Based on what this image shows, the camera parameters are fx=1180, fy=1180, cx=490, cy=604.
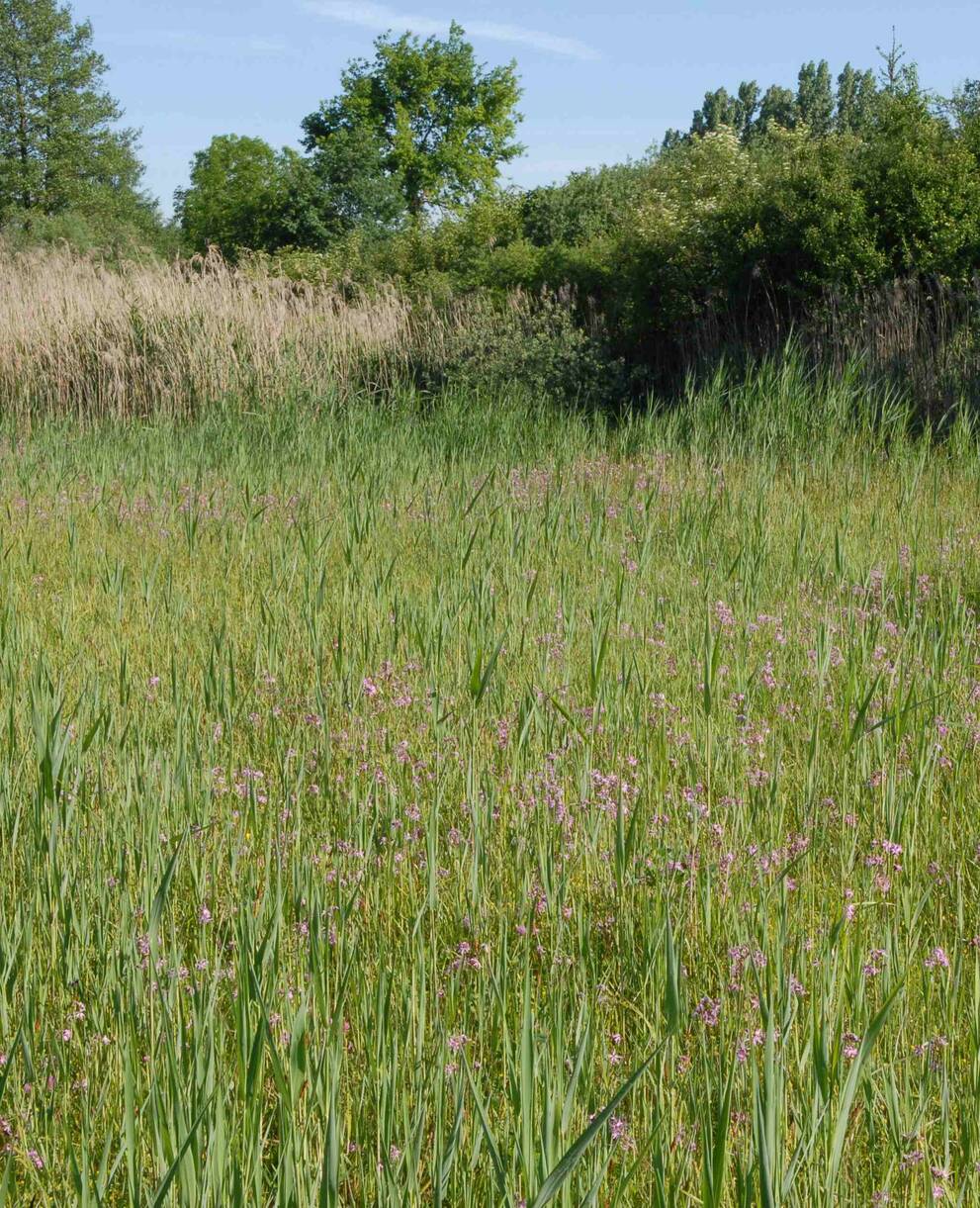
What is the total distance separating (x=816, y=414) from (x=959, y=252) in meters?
3.01

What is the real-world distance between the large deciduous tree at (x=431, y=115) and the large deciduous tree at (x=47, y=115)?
9290 millimetres

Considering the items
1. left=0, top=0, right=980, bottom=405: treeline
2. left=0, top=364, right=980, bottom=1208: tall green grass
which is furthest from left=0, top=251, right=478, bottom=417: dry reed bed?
left=0, top=364, right=980, bottom=1208: tall green grass

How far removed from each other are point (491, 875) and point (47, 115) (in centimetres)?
5406

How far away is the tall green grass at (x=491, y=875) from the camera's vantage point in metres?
1.38

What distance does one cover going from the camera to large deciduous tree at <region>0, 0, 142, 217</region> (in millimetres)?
47594

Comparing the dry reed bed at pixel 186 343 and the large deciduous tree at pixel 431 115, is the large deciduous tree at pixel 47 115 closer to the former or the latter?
the large deciduous tree at pixel 431 115

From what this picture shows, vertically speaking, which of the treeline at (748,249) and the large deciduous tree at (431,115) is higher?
the large deciduous tree at (431,115)

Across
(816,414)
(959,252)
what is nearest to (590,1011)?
(816,414)

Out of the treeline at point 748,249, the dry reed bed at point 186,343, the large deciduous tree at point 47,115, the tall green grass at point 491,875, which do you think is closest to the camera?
the tall green grass at point 491,875

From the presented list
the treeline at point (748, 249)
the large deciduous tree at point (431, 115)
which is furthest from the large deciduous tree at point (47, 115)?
the treeline at point (748, 249)

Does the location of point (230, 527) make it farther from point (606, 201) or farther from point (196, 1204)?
point (606, 201)

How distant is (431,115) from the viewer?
168 ft

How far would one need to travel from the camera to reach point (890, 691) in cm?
318

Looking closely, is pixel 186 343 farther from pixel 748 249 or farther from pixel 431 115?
pixel 431 115
